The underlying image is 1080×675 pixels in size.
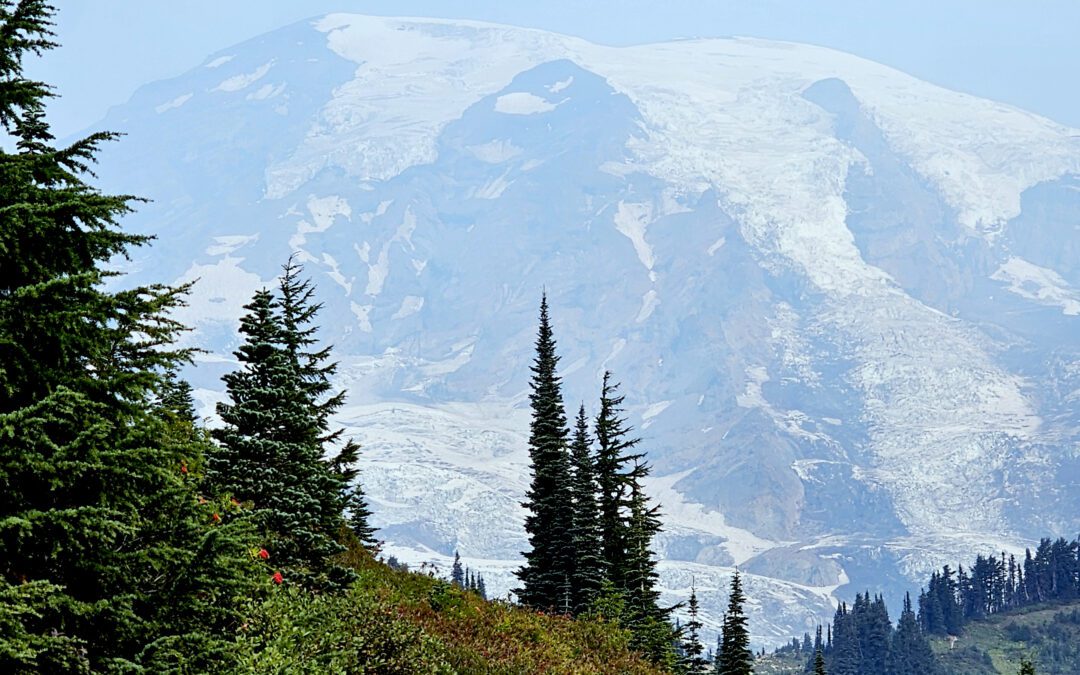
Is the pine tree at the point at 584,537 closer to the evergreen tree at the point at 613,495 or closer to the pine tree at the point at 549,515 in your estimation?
the pine tree at the point at 549,515

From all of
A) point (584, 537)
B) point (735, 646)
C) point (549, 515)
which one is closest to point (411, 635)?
point (584, 537)

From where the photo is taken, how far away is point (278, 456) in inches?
782

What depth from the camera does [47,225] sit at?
33.4 ft

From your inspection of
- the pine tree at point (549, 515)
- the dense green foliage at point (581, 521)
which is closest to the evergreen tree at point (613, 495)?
the dense green foliage at point (581, 521)

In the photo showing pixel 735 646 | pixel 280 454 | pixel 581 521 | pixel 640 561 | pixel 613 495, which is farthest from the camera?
pixel 735 646

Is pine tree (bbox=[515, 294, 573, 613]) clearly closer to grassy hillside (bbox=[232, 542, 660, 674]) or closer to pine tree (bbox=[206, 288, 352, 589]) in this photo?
grassy hillside (bbox=[232, 542, 660, 674])

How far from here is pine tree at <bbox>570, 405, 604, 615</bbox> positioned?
50000mm

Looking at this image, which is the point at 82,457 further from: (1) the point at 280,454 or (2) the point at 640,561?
(2) the point at 640,561

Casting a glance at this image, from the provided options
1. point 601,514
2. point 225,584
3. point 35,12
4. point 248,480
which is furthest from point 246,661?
point 601,514

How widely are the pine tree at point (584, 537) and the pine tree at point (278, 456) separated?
29.3 metres

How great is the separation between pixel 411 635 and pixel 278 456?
4885mm

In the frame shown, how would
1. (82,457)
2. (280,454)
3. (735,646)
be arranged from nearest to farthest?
(82,457) < (280,454) < (735,646)

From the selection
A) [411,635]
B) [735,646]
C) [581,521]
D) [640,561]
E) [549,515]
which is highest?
[549,515]

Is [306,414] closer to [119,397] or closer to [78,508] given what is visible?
[119,397]
